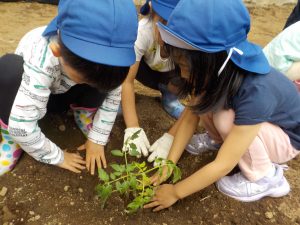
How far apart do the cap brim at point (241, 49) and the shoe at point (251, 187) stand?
553 mm

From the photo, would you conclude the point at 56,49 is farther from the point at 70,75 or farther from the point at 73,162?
the point at 73,162

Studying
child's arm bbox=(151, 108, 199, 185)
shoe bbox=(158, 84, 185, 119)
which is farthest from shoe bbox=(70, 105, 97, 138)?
shoe bbox=(158, 84, 185, 119)

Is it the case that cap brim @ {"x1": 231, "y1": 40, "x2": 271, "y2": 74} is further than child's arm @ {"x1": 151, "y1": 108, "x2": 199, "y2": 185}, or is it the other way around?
child's arm @ {"x1": 151, "y1": 108, "x2": 199, "y2": 185}

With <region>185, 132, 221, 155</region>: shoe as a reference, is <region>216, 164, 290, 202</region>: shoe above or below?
above

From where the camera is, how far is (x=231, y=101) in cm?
132

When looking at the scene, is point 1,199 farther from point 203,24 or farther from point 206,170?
point 203,24

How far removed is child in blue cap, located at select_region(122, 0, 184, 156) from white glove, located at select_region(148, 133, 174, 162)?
11mm

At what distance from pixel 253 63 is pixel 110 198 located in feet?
2.53

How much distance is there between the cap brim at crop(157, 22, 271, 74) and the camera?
1079 millimetres

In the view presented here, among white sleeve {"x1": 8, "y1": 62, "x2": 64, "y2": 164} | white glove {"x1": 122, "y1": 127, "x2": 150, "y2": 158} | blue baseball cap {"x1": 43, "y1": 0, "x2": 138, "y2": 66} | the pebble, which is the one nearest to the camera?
blue baseball cap {"x1": 43, "y1": 0, "x2": 138, "y2": 66}

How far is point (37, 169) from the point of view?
1.55m

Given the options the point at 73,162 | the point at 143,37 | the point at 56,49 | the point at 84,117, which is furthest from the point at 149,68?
the point at 56,49

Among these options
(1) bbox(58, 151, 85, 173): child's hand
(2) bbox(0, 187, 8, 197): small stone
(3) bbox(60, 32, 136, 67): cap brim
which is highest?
(3) bbox(60, 32, 136, 67): cap brim

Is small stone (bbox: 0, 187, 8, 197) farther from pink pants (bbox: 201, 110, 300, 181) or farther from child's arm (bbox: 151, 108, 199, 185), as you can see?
pink pants (bbox: 201, 110, 300, 181)
